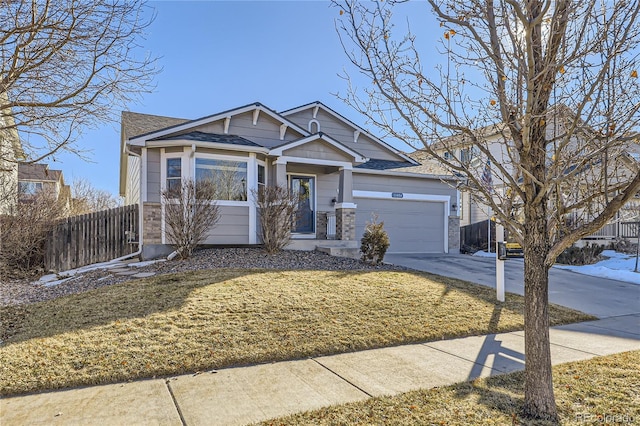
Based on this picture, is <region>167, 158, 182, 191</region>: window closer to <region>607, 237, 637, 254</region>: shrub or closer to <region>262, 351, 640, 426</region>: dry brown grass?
<region>262, 351, 640, 426</region>: dry brown grass

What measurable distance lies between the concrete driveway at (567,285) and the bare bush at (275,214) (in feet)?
12.4

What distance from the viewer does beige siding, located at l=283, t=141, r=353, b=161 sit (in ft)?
39.9

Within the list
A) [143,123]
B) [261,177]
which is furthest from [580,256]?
[143,123]

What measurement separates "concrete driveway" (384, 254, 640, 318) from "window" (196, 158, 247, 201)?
515cm

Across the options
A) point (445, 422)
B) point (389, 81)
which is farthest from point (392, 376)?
point (389, 81)

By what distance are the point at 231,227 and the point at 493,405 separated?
9.10 meters

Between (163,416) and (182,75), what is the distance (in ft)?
25.1

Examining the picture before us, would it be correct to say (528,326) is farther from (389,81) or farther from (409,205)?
(409,205)

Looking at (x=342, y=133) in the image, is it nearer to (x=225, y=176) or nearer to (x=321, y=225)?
(x=321, y=225)

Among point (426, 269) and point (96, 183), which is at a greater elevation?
point (96, 183)

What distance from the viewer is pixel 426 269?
1113cm

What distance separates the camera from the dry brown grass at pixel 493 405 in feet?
10.5

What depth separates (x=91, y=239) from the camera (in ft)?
37.6

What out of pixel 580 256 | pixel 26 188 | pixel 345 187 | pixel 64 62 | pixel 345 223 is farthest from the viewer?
pixel 26 188
